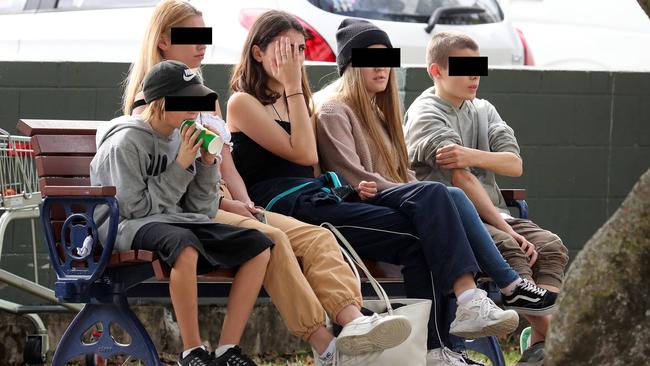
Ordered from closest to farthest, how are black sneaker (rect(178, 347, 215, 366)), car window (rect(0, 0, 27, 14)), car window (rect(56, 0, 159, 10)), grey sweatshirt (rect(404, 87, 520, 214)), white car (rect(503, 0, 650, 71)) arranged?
black sneaker (rect(178, 347, 215, 366)), grey sweatshirt (rect(404, 87, 520, 214)), car window (rect(56, 0, 159, 10)), car window (rect(0, 0, 27, 14)), white car (rect(503, 0, 650, 71))

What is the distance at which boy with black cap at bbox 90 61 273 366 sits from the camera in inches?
190

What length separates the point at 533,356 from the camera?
5883 mm

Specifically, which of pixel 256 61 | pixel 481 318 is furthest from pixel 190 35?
pixel 481 318

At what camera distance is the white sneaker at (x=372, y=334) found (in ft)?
16.1

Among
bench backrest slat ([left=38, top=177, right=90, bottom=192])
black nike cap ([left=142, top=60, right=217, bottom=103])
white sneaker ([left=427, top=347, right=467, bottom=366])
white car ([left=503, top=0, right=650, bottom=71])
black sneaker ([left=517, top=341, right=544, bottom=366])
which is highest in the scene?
black nike cap ([left=142, top=60, right=217, bottom=103])

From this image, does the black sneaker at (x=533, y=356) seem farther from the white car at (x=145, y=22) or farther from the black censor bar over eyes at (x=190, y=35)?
the white car at (x=145, y=22)

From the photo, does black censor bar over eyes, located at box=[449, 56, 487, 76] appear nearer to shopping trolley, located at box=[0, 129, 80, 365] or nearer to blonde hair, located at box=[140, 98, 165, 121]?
blonde hair, located at box=[140, 98, 165, 121]

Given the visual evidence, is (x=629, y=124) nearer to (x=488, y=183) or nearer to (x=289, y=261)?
(x=488, y=183)

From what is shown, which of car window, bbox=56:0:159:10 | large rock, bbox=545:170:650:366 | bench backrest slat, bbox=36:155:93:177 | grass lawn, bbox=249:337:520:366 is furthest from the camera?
car window, bbox=56:0:159:10

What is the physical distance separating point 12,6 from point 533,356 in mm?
4384

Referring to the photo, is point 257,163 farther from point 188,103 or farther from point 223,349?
point 223,349

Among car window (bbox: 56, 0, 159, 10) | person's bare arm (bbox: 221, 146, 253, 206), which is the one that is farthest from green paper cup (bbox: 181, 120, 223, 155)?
car window (bbox: 56, 0, 159, 10)

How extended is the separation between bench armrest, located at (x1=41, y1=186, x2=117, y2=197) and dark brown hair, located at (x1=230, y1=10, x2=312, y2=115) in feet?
3.04

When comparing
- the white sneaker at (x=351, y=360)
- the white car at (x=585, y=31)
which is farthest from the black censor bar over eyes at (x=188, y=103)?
the white car at (x=585, y=31)
